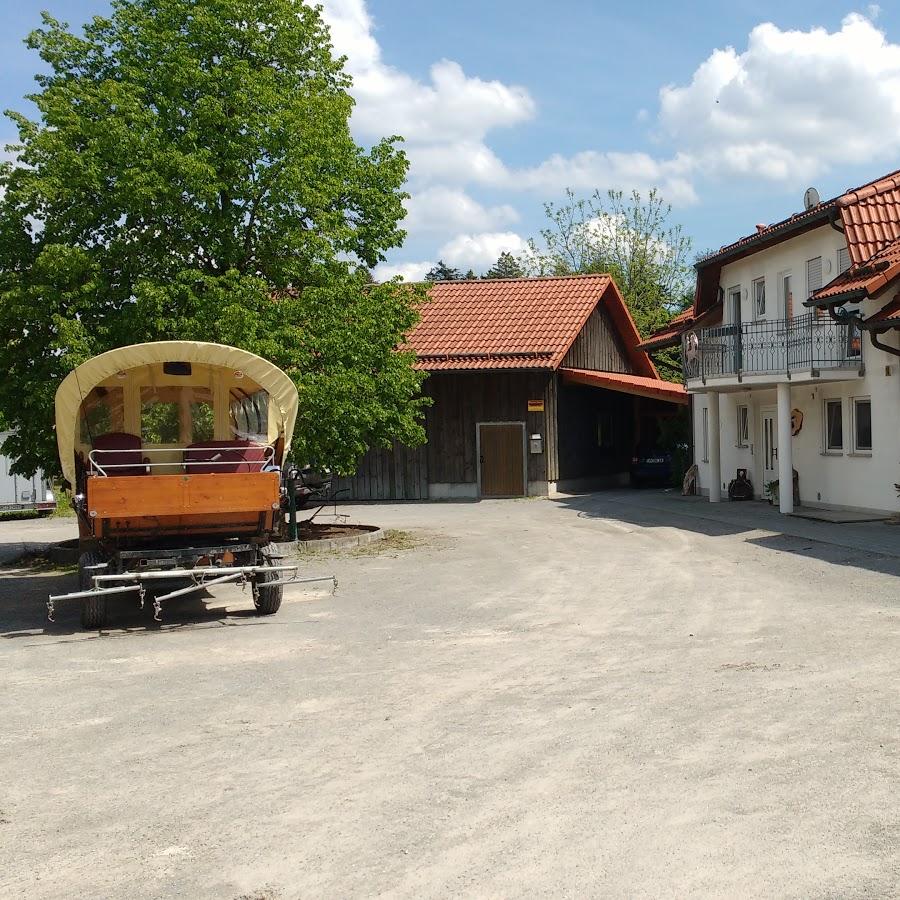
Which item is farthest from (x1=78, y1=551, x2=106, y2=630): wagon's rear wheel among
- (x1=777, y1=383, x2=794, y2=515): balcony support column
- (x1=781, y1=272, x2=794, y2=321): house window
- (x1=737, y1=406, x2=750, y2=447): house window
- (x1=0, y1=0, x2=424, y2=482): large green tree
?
(x1=737, y1=406, x2=750, y2=447): house window

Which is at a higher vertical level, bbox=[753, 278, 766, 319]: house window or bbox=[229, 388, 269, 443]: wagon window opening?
bbox=[753, 278, 766, 319]: house window

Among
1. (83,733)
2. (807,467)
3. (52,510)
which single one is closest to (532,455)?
(807,467)

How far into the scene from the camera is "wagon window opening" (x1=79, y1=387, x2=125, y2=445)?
12329 mm

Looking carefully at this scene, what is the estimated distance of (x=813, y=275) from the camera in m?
23.5

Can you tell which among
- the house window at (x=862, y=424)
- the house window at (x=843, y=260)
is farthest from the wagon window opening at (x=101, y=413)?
the house window at (x=843, y=260)

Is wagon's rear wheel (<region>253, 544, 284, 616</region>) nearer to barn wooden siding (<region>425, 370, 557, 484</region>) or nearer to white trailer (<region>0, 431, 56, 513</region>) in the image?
barn wooden siding (<region>425, 370, 557, 484</region>)

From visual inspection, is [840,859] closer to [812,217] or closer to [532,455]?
[812,217]

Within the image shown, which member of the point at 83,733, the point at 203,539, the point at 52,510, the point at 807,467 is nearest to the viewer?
the point at 83,733

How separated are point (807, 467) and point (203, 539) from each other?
51.2 feet

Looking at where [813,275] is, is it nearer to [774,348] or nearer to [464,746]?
[774,348]

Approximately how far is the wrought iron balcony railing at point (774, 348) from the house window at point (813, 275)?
42.6 inches

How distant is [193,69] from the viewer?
18156 millimetres

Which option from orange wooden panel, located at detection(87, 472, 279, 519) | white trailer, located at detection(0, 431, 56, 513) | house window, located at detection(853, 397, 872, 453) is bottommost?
white trailer, located at detection(0, 431, 56, 513)

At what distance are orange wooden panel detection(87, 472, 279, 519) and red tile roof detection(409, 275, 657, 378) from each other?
1941cm
